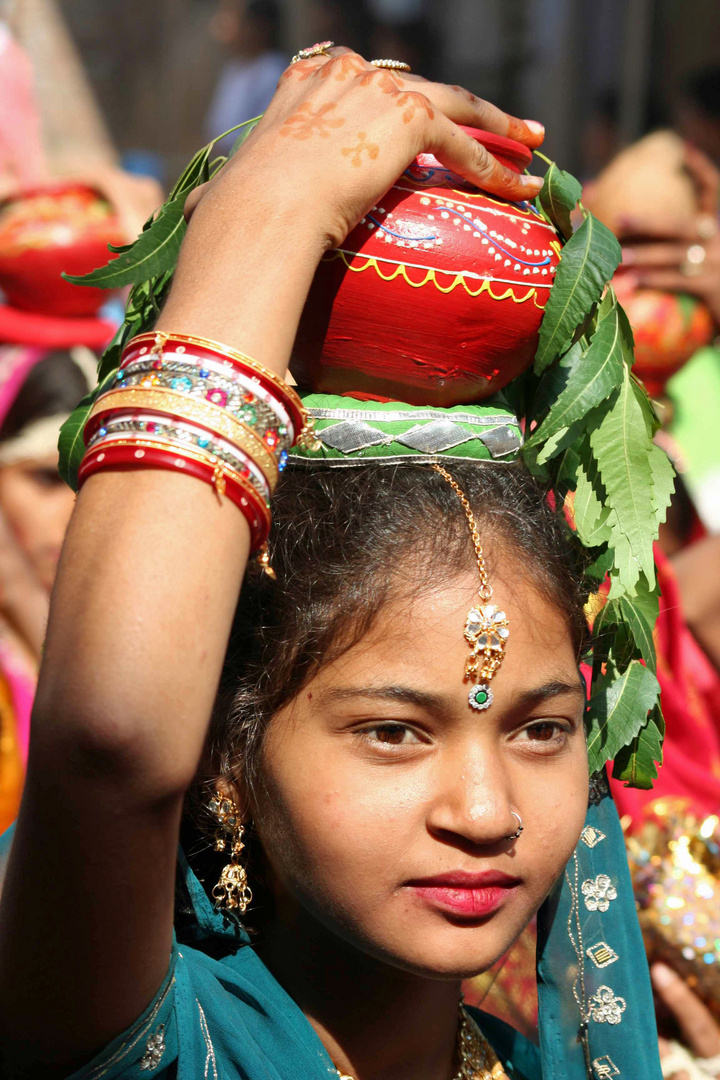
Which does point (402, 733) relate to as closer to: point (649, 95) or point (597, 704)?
point (597, 704)

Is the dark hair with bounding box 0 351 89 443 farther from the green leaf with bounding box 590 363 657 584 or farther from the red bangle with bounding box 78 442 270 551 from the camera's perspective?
the red bangle with bounding box 78 442 270 551

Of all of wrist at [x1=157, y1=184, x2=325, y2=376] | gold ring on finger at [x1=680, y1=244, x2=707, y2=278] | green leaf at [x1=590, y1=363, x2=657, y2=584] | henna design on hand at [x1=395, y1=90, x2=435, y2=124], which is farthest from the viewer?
gold ring on finger at [x1=680, y1=244, x2=707, y2=278]


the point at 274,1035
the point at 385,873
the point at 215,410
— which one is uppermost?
the point at 215,410

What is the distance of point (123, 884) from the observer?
0.91 m

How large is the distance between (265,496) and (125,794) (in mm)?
286

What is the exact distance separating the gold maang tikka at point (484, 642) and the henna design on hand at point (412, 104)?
0.51 m

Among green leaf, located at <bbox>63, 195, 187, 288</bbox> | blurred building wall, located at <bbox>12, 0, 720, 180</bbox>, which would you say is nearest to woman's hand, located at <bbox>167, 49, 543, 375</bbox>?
green leaf, located at <bbox>63, 195, 187, 288</bbox>

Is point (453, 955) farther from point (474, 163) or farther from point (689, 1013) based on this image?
point (689, 1013)

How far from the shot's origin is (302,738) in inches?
49.7

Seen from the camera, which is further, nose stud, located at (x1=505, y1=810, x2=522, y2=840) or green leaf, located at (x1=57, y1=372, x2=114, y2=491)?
green leaf, located at (x1=57, y1=372, x2=114, y2=491)

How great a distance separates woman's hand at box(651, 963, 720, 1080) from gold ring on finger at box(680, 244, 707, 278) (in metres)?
2.71

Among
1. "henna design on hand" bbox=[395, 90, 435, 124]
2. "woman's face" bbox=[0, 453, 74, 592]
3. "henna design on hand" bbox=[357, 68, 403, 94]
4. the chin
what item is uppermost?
"henna design on hand" bbox=[357, 68, 403, 94]

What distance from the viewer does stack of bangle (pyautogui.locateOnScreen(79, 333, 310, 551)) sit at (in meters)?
0.94

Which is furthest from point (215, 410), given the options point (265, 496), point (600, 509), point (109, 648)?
point (600, 509)
